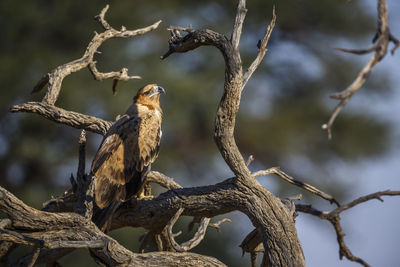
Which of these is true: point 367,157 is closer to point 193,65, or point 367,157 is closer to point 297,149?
point 297,149

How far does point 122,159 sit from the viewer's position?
4891 millimetres

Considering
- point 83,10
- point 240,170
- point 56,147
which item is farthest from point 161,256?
point 83,10

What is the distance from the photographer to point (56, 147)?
1431 centimetres

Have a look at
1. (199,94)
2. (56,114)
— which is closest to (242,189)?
(56,114)

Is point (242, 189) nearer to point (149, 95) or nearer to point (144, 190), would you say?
point (144, 190)

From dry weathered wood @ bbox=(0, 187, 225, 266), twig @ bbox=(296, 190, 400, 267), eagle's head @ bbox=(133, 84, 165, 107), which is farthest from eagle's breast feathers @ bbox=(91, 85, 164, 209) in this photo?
twig @ bbox=(296, 190, 400, 267)

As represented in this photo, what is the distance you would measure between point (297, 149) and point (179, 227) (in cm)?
476

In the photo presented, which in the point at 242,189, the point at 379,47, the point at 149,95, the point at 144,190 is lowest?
the point at 379,47

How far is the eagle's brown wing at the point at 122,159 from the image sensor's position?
15.2 feet

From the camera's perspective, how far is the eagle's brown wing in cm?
462

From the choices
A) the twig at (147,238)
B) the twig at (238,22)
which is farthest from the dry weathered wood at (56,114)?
the twig at (238,22)

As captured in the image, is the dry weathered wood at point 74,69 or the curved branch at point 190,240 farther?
the dry weathered wood at point 74,69

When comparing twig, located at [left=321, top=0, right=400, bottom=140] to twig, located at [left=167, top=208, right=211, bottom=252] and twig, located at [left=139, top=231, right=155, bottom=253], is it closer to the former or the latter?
twig, located at [left=167, top=208, right=211, bottom=252]

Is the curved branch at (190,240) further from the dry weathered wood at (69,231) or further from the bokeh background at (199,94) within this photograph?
the bokeh background at (199,94)
